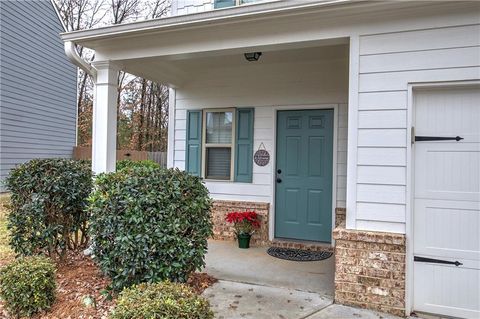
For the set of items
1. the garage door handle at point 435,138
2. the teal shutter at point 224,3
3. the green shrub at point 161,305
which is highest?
the teal shutter at point 224,3

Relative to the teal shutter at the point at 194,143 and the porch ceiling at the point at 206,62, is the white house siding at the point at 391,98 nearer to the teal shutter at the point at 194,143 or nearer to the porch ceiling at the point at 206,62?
the porch ceiling at the point at 206,62

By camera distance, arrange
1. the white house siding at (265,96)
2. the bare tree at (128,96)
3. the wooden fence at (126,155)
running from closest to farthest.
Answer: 1. the white house siding at (265,96)
2. the wooden fence at (126,155)
3. the bare tree at (128,96)

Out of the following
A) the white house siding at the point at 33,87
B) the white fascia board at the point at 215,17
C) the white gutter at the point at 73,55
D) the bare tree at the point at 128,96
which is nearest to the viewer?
the white fascia board at the point at 215,17

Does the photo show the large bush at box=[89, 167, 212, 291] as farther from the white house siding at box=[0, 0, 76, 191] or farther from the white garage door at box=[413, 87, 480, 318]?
the white house siding at box=[0, 0, 76, 191]

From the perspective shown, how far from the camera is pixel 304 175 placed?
506 cm

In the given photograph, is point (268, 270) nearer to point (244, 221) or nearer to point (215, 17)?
point (244, 221)

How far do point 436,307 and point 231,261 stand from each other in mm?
2250

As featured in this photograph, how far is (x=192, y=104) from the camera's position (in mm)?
5684

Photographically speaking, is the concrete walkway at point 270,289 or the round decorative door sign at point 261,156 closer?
the concrete walkway at point 270,289

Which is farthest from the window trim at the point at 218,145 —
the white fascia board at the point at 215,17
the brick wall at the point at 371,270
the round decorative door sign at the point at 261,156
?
the brick wall at the point at 371,270

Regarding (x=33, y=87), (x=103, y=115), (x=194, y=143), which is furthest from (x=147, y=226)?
(x=33, y=87)

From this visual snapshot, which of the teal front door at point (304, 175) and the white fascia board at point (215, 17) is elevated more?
the white fascia board at point (215, 17)

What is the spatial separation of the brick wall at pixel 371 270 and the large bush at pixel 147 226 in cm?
128

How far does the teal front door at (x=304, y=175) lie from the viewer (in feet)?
16.2
